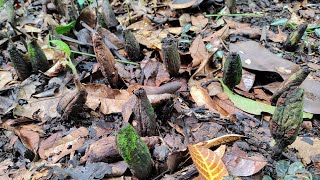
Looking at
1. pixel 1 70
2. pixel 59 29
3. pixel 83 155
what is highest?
pixel 59 29

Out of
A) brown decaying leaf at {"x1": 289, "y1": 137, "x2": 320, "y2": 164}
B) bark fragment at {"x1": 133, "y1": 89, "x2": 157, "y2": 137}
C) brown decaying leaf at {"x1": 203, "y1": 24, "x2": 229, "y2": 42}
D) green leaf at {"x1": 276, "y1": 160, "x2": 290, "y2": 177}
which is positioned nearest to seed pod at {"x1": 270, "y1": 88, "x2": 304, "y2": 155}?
green leaf at {"x1": 276, "y1": 160, "x2": 290, "y2": 177}

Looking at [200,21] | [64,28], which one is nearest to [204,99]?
[200,21]

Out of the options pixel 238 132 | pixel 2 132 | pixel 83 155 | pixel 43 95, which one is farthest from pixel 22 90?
pixel 238 132

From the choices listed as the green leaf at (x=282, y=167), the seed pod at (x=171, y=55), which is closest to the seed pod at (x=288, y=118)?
the green leaf at (x=282, y=167)

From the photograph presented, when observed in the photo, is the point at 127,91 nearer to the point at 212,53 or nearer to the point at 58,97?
the point at 58,97

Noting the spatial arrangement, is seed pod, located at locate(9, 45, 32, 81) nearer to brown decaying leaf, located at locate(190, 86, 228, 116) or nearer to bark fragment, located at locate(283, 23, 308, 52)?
brown decaying leaf, located at locate(190, 86, 228, 116)

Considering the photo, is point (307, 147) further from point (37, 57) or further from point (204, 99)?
point (37, 57)
